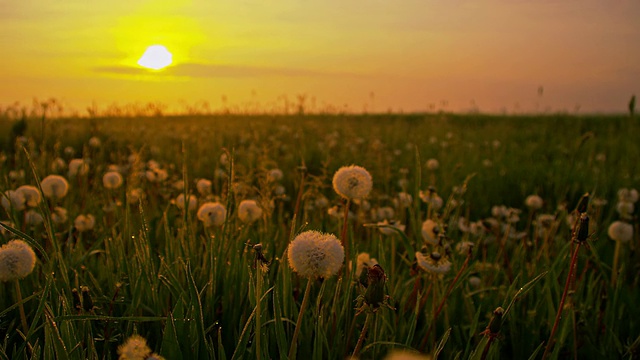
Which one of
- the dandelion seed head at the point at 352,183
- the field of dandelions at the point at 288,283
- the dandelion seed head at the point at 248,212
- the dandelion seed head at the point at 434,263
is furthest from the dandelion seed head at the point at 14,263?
the dandelion seed head at the point at 434,263

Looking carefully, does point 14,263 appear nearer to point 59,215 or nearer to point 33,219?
point 33,219

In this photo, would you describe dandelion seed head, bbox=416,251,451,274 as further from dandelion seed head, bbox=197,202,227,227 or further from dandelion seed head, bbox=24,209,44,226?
dandelion seed head, bbox=24,209,44,226

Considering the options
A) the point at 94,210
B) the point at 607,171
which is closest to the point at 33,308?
the point at 94,210

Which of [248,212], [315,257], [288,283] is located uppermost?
[315,257]

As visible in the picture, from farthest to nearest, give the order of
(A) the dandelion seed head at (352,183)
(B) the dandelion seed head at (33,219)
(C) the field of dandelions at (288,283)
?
(B) the dandelion seed head at (33,219)
(A) the dandelion seed head at (352,183)
(C) the field of dandelions at (288,283)

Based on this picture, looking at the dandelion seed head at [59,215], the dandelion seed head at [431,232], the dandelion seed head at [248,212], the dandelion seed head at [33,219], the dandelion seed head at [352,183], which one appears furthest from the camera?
the dandelion seed head at [59,215]

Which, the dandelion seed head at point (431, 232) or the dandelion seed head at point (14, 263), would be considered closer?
the dandelion seed head at point (14, 263)

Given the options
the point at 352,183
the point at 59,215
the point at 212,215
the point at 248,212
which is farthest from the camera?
the point at 59,215

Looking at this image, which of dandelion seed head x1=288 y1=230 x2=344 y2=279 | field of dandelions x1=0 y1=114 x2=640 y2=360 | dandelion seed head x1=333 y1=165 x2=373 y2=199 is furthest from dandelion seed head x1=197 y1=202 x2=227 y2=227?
dandelion seed head x1=288 y1=230 x2=344 y2=279

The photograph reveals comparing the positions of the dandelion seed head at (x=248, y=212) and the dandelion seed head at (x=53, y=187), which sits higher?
the dandelion seed head at (x=53, y=187)

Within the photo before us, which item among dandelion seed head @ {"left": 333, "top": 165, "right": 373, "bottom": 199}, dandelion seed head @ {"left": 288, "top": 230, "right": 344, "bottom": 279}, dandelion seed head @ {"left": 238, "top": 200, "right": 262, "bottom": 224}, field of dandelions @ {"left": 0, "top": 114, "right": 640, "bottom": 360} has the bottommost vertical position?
field of dandelions @ {"left": 0, "top": 114, "right": 640, "bottom": 360}

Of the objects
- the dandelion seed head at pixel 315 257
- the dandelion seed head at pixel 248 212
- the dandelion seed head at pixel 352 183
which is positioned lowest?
the dandelion seed head at pixel 248 212

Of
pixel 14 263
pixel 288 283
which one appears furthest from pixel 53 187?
pixel 288 283

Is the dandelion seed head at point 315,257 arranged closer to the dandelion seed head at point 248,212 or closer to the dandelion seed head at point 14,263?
the dandelion seed head at point 14,263
